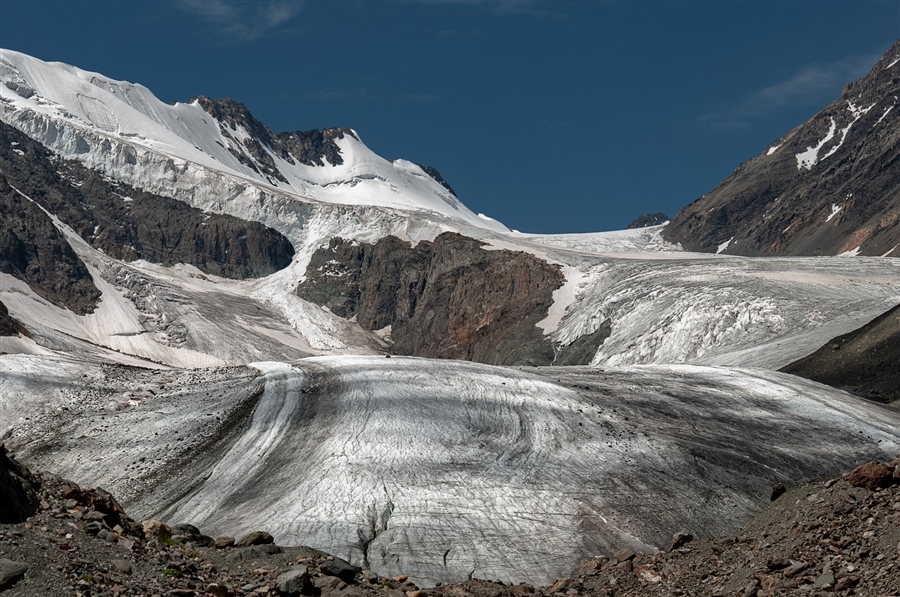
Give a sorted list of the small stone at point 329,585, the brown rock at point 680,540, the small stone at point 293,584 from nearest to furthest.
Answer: the small stone at point 293,584, the small stone at point 329,585, the brown rock at point 680,540

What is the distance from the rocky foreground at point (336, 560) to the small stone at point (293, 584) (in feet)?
0.05

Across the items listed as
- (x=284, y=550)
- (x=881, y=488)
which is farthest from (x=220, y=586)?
(x=881, y=488)

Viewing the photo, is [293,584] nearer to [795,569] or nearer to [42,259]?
[795,569]

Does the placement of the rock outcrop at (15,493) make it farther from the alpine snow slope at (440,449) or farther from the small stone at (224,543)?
the alpine snow slope at (440,449)

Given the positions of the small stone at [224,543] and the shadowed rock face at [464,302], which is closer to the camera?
the small stone at [224,543]

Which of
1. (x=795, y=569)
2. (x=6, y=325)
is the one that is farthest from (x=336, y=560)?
(x=6, y=325)

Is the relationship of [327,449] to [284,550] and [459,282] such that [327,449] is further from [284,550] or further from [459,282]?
[459,282]

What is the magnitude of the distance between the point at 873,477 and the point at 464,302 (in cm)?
13943

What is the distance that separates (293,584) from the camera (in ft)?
53.6

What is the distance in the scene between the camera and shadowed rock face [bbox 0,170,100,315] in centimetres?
16262

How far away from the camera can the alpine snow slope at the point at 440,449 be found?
25.5 m

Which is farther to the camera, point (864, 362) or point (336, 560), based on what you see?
point (864, 362)

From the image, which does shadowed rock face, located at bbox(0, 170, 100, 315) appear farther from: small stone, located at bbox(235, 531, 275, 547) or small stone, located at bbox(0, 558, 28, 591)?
small stone, located at bbox(0, 558, 28, 591)

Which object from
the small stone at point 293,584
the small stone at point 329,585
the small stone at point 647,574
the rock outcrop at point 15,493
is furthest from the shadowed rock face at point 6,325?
the small stone at point 293,584
